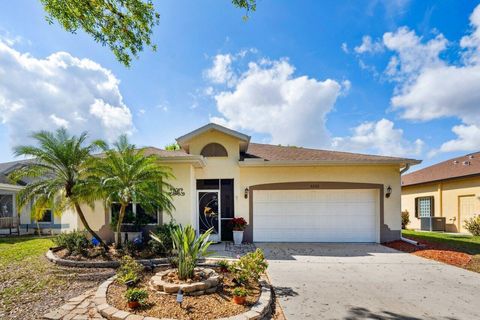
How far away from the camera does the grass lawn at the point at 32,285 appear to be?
15.9ft

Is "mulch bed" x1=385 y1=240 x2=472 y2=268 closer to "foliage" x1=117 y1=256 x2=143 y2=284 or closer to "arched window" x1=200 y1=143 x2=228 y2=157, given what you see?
"arched window" x1=200 y1=143 x2=228 y2=157

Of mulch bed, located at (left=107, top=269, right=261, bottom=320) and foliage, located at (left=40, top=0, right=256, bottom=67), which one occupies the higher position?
foliage, located at (left=40, top=0, right=256, bottom=67)

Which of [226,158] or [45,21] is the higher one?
[45,21]

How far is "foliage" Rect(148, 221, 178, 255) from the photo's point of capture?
7.98m

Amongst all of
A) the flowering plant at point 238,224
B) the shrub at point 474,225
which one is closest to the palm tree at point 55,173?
the flowering plant at point 238,224

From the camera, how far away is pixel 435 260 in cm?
840

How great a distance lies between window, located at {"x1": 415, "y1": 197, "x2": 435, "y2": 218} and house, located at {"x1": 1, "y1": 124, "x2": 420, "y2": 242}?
983 cm

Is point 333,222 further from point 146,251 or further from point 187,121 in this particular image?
point 187,121

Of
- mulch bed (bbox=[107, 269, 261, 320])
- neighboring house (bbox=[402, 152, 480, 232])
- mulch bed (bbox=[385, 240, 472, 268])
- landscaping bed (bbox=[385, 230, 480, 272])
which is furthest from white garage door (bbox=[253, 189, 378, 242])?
neighboring house (bbox=[402, 152, 480, 232])

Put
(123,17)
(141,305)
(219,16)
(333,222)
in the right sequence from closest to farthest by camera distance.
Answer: (141,305) < (123,17) < (219,16) < (333,222)

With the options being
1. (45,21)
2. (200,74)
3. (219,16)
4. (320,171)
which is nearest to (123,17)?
(45,21)

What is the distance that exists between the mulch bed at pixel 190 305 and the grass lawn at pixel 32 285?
3.81ft

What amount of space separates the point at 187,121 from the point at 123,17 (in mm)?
8210

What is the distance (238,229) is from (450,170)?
16.7 meters
